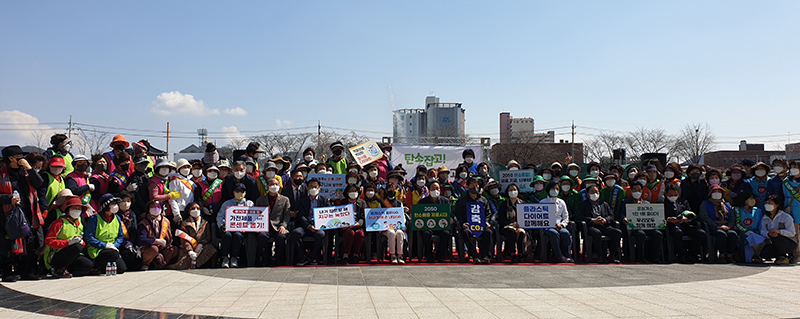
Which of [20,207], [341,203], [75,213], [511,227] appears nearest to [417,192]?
[341,203]

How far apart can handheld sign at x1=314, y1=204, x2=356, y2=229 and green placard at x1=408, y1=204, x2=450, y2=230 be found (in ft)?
3.82

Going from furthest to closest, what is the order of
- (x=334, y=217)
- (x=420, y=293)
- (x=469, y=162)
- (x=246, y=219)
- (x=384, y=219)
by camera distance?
(x=469, y=162) → (x=384, y=219) → (x=334, y=217) → (x=246, y=219) → (x=420, y=293)

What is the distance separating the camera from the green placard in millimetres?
9915

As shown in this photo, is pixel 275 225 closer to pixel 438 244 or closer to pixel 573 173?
pixel 438 244

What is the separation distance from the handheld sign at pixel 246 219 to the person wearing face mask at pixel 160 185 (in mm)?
1049

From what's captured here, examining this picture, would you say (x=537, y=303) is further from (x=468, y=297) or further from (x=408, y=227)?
(x=408, y=227)

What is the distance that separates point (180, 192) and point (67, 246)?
196cm

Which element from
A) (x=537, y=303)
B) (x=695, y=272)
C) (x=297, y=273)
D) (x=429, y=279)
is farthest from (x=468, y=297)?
(x=695, y=272)

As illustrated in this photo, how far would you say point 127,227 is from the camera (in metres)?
8.88

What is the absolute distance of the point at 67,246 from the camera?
802 cm

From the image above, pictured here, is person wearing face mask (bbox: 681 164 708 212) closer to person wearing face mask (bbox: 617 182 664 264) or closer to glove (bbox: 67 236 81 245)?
person wearing face mask (bbox: 617 182 664 264)

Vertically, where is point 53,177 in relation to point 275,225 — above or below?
above

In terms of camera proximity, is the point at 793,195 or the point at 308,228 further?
the point at 793,195

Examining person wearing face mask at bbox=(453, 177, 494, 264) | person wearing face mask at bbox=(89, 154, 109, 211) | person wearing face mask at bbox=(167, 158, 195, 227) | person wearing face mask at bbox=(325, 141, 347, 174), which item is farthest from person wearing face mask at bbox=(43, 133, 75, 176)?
person wearing face mask at bbox=(453, 177, 494, 264)
